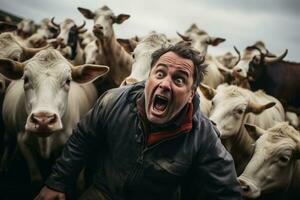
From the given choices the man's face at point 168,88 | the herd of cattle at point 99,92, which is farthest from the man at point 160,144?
the herd of cattle at point 99,92

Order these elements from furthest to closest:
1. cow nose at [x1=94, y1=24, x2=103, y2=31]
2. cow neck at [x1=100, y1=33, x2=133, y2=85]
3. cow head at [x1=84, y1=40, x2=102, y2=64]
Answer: cow head at [x1=84, y1=40, x2=102, y2=64] < cow neck at [x1=100, y1=33, x2=133, y2=85] < cow nose at [x1=94, y1=24, x2=103, y2=31]

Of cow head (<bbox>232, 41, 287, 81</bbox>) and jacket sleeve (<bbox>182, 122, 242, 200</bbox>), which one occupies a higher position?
jacket sleeve (<bbox>182, 122, 242, 200</bbox>)

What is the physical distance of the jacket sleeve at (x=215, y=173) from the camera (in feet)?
9.30

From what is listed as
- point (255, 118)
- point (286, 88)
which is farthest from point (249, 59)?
point (255, 118)

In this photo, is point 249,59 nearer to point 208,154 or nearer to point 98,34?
point 98,34

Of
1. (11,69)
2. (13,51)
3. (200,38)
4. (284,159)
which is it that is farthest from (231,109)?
(200,38)

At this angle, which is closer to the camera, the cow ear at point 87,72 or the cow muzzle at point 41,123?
the cow muzzle at point 41,123

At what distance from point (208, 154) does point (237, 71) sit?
14.8ft

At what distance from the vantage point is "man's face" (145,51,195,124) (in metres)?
2.89

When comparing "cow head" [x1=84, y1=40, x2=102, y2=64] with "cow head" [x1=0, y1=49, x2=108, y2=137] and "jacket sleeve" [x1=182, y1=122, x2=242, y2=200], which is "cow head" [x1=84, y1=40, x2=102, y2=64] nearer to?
"cow head" [x1=0, y1=49, x2=108, y2=137]

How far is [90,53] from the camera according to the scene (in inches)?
332

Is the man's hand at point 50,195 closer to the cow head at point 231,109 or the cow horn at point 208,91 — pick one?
the cow head at point 231,109

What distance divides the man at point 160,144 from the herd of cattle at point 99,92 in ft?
2.18

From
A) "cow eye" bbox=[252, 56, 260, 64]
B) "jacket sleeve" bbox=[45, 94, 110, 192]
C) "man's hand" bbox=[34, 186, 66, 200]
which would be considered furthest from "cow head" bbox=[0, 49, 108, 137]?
"cow eye" bbox=[252, 56, 260, 64]
